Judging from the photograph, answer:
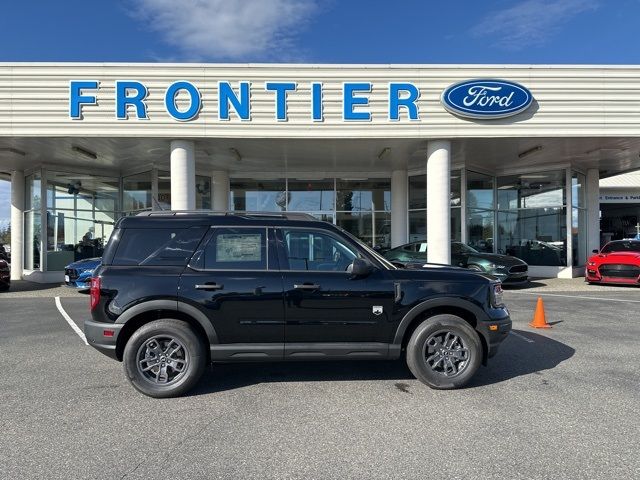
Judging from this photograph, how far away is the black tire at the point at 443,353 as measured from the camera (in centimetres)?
464

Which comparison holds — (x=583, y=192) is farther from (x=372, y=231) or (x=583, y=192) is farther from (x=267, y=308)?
(x=267, y=308)

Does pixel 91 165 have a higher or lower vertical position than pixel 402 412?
higher

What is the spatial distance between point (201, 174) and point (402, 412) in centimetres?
1563

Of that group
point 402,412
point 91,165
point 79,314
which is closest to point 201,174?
point 91,165

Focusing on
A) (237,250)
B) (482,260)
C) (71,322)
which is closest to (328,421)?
(237,250)

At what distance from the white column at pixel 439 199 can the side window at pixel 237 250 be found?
9.03m

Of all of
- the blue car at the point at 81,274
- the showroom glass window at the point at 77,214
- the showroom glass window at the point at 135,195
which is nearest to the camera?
the blue car at the point at 81,274

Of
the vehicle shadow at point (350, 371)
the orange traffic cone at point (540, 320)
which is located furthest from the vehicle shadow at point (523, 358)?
the orange traffic cone at point (540, 320)

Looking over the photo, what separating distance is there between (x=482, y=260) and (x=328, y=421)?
1063cm

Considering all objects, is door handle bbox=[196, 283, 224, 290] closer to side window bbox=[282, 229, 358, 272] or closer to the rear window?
the rear window

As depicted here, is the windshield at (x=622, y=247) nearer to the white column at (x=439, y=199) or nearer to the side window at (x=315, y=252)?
the white column at (x=439, y=199)

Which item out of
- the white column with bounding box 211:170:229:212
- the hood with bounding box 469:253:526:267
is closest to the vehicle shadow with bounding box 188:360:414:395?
the hood with bounding box 469:253:526:267

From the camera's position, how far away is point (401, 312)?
465 cm

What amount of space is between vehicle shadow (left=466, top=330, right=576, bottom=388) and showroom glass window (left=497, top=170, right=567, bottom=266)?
1148 cm
